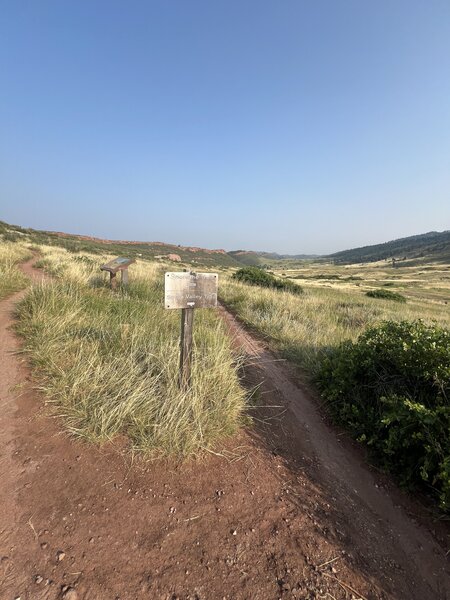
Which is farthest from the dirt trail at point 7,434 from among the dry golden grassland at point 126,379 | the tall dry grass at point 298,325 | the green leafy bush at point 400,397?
the tall dry grass at point 298,325

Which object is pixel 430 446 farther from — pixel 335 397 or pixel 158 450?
pixel 158 450

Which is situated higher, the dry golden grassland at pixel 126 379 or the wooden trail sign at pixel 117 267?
the wooden trail sign at pixel 117 267

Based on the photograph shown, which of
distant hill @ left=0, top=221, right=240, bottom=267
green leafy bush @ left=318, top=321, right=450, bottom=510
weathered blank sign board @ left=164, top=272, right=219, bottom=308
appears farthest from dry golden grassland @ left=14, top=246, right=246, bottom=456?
distant hill @ left=0, top=221, right=240, bottom=267

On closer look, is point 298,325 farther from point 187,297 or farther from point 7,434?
point 7,434

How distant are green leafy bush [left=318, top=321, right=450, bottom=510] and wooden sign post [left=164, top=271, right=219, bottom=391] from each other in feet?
7.20

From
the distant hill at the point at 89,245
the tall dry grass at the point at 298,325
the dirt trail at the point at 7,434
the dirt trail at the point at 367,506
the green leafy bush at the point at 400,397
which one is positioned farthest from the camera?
the distant hill at the point at 89,245

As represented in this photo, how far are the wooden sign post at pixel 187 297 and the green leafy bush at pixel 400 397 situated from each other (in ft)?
7.20

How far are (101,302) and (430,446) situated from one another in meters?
6.38

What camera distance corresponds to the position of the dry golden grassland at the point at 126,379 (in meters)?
3.04

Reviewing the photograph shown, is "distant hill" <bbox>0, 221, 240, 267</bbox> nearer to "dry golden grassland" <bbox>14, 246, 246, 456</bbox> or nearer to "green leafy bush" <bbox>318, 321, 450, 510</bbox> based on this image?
"dry golden grassland" <bbox>14, 246, 246, 456</bbox>

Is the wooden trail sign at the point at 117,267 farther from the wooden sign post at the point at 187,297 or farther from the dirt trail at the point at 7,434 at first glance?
the wooden sign post at the point at 187,297

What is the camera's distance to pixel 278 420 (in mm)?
3963

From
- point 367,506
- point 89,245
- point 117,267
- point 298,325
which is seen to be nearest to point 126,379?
point 367,506

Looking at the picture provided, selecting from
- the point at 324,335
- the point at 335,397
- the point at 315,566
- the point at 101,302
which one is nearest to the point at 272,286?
the point at 324,335
